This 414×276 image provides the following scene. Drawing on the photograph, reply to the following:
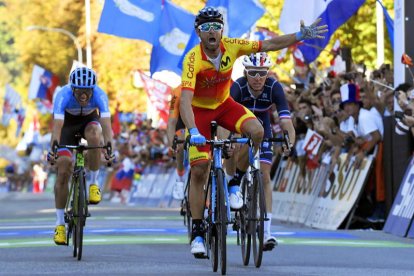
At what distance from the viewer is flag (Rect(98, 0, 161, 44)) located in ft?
98.1

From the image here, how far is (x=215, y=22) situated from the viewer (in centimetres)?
1286

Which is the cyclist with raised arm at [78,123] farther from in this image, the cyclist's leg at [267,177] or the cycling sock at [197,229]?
the cycling sock at [197,229]

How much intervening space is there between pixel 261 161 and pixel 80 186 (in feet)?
6.16

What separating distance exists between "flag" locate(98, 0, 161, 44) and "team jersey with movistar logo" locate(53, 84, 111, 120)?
48.1 ft

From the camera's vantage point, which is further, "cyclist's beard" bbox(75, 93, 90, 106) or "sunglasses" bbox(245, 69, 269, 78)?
"cyclist's beard" bbox(75, 93, 90, 106)

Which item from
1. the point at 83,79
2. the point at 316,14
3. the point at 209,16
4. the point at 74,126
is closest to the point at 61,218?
the point at 74,126

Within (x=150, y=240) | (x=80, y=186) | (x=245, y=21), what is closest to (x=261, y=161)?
(x=80, y=186)

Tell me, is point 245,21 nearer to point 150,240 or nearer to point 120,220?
point 120,220

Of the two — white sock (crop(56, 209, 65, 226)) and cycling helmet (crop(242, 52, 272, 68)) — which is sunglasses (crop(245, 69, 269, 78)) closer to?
cycling helmet (crop(242, 52, 272, 68))

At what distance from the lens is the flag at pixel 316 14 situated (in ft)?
74.8

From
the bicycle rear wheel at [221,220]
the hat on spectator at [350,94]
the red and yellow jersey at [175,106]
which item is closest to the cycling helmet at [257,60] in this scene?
the bicycle rear wheel at [221,220]

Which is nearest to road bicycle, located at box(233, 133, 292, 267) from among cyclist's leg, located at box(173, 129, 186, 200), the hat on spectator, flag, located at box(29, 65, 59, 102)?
cyclist's leg, located at box(173, 129, 186, 200)

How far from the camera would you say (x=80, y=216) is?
1457 cm

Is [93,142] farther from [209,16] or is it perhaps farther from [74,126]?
[209,16]
